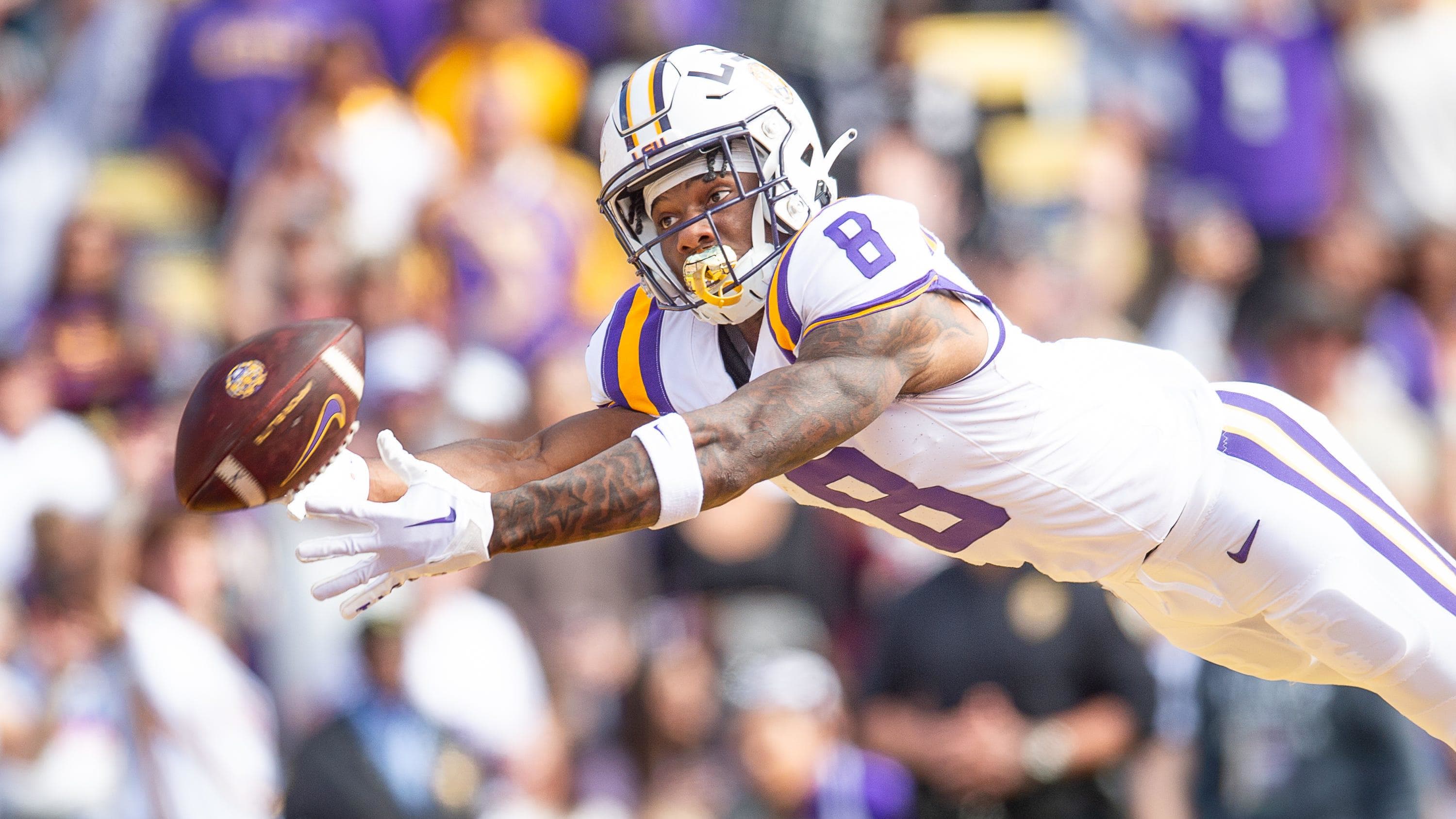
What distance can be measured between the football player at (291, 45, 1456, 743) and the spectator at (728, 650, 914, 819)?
2.04 m

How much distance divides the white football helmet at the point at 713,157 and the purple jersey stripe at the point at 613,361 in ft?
0.92

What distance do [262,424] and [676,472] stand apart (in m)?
0.80

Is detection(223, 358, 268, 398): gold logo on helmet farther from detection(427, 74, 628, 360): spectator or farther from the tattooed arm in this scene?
detection(427, 74, 628, 360): spectator

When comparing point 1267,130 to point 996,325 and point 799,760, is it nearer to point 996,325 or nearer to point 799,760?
point 799,760

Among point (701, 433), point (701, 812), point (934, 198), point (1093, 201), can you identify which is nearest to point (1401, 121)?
point (1093, 201)

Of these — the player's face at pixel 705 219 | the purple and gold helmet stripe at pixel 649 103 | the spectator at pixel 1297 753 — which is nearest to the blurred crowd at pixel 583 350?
the spectator at pixel 1297 753

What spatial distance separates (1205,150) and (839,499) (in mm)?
5799

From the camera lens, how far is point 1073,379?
442cm

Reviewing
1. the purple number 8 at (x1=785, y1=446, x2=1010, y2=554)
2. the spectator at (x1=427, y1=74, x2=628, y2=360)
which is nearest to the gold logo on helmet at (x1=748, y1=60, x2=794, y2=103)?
the purple number 8 at (x1=785, y1=446, x2=1010, y2=554)

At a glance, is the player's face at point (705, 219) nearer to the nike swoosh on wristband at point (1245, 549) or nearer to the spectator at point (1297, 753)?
the nike swoosh on wristband at point (1245, 549)

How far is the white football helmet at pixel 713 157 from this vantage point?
4.16 m

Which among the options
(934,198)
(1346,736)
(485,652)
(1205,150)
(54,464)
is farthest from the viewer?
(1205,150)

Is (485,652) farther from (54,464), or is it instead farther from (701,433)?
(701,433)

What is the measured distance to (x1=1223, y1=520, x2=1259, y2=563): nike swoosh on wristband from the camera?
4.57 m
